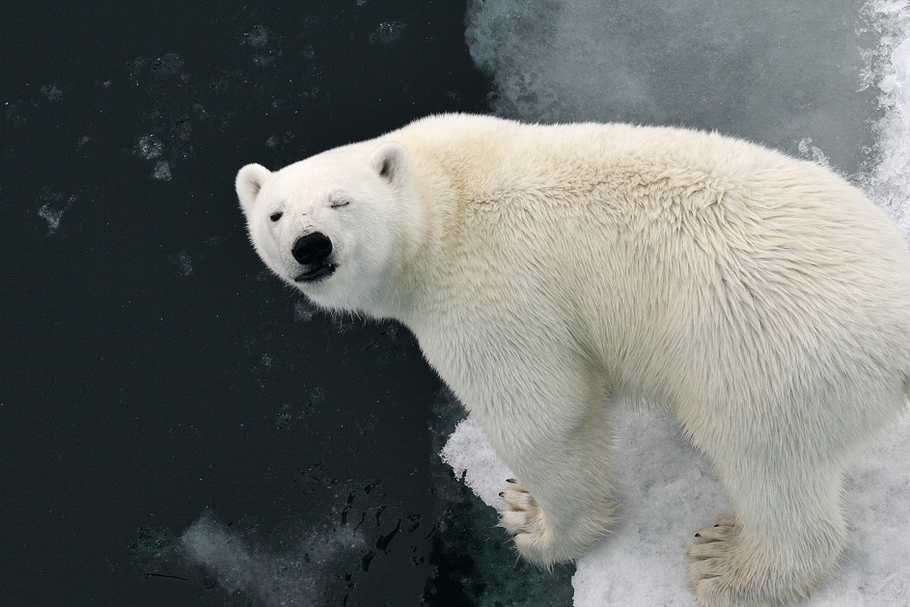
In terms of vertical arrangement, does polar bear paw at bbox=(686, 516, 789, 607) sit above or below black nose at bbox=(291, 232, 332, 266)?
below

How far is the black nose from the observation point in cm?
282

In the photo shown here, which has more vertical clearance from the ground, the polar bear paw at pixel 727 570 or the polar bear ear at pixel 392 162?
the polar bear ear at pixel 392 162

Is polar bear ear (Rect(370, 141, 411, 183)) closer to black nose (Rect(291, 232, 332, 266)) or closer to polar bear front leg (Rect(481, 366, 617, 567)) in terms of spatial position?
black nose (Rect(291, 232, 332, 266))

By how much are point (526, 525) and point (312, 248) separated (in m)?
1.90

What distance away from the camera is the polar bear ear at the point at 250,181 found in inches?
131

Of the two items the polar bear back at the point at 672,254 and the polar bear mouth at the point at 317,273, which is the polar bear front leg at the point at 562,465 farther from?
the polar bear mouth at the point at 317,273

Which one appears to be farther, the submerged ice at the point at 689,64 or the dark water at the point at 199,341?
the submerged ice at the point at 689,64

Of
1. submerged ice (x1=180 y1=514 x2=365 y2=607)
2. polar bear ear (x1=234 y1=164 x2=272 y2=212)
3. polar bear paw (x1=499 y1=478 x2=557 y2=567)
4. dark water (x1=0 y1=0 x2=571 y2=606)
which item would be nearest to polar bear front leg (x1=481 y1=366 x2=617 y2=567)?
polar bear paw (x1=499 y1=478 x2=557 y2=567)

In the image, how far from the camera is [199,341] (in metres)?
4.58

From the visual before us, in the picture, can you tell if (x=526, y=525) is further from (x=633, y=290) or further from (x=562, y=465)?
(x=633, y=290)

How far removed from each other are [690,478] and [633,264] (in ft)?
5.01

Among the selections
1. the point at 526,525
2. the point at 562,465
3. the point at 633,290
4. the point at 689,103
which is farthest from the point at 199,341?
the point at 689,103

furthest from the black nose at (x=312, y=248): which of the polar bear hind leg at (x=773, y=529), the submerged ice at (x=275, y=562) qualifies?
the submerged ice at (x=275, y=562)

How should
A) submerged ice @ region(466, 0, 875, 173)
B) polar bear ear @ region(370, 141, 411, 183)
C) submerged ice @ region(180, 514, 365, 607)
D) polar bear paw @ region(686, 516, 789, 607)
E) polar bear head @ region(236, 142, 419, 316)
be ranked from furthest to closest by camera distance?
submerged ice @ region(466, 0, 875, 173) → submerged ice @ region(180, 514, 365, 607) → polar bear paw @ region(686, 516, 789, 607) → polar bear ear @ region(370, 141, 411, 183) → polar bear head @ region(236, 142, 419, 316)
